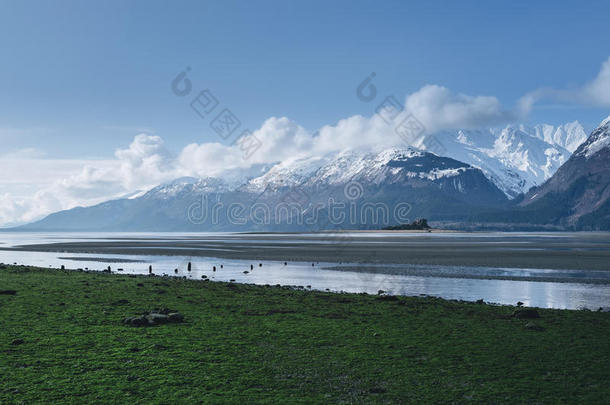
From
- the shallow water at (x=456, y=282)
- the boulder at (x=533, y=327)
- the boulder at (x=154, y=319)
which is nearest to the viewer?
the boulder at (x=154, y=319)

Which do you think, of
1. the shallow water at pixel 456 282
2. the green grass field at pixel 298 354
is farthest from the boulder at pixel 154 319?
the shallow water at pixel 456 282

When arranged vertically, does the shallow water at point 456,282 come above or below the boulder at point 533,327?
below

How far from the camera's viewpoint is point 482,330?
2644 cm

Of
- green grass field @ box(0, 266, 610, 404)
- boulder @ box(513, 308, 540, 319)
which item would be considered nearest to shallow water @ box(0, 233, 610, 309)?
boulder @ box(513, 308, 540, 319)

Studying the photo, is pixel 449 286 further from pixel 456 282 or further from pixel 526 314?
pixel 526 314

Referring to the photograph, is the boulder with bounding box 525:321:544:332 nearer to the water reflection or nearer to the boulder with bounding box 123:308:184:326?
the water reflection

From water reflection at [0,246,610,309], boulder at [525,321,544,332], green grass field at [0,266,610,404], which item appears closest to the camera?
green grass field at [0,266,610,404]

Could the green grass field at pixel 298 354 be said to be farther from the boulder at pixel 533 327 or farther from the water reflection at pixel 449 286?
the water reflection at pixel 449 286

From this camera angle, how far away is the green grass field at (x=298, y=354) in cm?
1622

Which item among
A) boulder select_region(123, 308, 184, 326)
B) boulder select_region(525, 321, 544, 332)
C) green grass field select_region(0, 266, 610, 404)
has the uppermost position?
boulder select_region(123, 308, 184, 326)

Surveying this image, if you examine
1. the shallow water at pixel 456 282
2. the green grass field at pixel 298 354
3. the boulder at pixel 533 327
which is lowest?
the shallow water at pixel 456 282

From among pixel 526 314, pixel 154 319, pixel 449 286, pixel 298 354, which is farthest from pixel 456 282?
pixel 298 354

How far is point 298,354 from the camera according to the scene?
21.2m

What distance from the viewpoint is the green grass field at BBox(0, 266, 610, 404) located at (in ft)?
53.2
